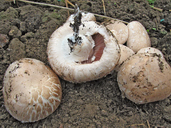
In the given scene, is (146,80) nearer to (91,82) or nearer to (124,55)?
(124,55)

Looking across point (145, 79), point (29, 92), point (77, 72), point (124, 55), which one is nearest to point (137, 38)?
point (124, 55)

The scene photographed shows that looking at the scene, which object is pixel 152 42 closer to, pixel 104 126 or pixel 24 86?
pixel 104 126

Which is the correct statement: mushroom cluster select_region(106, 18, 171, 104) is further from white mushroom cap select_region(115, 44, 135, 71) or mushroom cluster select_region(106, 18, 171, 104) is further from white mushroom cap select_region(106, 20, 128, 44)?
white mushroom cap select_region(106, 20, 128, 44)

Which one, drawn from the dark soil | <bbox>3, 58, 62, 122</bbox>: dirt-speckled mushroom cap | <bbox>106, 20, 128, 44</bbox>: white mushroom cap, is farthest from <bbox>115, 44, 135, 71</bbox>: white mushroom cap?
<bbox>3, 58, 62, 122</bbox>: dirt-speckled mushroom cap

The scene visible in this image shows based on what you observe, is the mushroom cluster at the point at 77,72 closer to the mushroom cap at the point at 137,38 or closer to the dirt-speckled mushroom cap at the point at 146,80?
the dirt-speckled mushroom cap at the point at 146,80

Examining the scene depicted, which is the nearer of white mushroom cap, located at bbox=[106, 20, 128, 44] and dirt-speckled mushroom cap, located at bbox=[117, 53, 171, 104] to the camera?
dirt-speckled mushroom cap, located at bbox=[117, 53, 171, 104]

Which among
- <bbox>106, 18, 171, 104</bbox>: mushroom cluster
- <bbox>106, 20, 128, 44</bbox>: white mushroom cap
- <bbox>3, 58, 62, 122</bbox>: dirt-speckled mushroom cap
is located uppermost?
<bbox>106, 20, 128, 44</bbox>: white mushroom cap

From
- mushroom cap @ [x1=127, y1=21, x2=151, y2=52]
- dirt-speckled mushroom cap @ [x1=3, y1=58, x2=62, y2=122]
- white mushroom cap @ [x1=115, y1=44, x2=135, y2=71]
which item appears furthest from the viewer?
mushroom cap @ [x1=127, y1=21, x2=151, y2=52]
